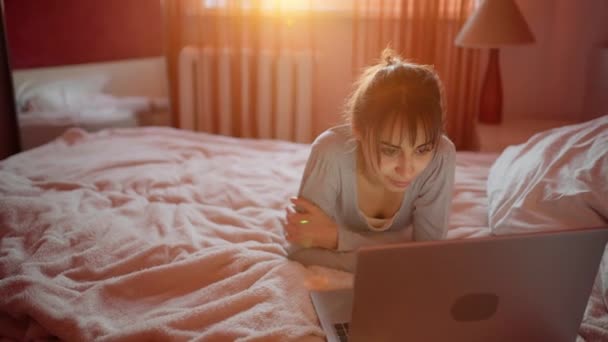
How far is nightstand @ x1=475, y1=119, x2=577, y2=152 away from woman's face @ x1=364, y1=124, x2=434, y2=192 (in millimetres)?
1355

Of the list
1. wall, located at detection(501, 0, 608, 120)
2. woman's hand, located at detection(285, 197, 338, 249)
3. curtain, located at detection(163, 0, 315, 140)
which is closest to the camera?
woman's hand, located at detection(285, 197, 338, 249)

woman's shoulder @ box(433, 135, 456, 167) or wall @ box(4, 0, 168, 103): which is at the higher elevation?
wall @ box(4, 0, 168, 103)

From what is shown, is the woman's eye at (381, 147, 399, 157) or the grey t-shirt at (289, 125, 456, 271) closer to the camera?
the woman's eye at (381, 147, 399, 157)

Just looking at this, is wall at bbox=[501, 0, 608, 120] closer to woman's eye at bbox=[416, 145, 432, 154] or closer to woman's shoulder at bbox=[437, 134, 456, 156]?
woman's shoulder at bbox=[437, 134, 456, 156]

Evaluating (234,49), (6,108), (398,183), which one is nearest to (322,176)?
(398,183)

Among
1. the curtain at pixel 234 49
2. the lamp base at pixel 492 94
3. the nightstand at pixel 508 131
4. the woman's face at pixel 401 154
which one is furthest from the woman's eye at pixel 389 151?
the curtain at pixel 234 49

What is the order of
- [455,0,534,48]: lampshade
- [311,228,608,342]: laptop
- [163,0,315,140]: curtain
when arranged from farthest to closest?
[163,0,315,140]: curtain → [455,0,534,48]: lampshade → [311,228,608,342]: laptop

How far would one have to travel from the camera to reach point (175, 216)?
152cm

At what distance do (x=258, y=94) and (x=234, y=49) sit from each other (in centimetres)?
26

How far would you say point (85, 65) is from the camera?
2.68 meters

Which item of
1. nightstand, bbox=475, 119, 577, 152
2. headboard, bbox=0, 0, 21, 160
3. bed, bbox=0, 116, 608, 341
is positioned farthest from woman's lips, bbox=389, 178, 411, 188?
headboard, bbox=0, 0, 21, 160

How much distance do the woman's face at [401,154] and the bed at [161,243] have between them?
0.28 meters

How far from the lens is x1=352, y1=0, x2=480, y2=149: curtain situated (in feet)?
8.81

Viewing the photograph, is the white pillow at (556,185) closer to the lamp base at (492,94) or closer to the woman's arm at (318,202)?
the woman's arm at (318,202)
